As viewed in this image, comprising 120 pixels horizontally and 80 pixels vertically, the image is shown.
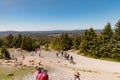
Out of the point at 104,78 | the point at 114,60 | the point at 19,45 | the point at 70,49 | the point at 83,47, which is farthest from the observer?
the point at 19,45

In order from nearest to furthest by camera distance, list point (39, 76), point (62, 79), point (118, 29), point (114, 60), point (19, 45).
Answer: point (39, 76), point (62, 79), point (114, 60), point (118, 29), point (19, 45)

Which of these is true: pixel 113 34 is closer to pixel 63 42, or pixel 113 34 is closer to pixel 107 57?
pixel 107 57

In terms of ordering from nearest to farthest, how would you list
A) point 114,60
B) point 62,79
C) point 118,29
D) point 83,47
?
point 62,79 → point 114,60 → point 118,29 → point 83,47

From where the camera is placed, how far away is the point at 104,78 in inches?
1168

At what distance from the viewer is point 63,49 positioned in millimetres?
82188

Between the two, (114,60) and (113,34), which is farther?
(113,34)

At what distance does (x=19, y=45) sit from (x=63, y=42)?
67.8 feet

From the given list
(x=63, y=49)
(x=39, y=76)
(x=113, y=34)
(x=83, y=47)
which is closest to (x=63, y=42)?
(x=63, y=49)

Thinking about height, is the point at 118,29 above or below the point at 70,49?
above

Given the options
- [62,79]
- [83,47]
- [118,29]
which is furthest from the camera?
[83,47]

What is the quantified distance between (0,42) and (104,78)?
70.6 m

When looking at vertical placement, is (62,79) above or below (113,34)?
below

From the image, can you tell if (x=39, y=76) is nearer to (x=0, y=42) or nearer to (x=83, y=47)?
(x=83, y=47)

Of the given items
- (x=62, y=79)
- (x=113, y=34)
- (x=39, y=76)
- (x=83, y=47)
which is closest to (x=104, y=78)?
(x=62, y=79)
